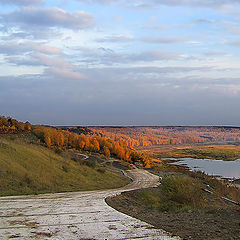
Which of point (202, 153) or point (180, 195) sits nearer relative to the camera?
point (180, 195)

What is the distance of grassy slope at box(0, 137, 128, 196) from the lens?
1944 centimetres

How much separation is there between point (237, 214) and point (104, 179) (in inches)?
931

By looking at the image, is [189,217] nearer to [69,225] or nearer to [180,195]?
[180,195]

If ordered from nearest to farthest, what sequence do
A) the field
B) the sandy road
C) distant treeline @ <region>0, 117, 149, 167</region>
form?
the sandy road, distant treeline @ <region>0, 117, 149, 167</region>, the field

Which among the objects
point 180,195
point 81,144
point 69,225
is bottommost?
point 81,144

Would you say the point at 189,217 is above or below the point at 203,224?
below

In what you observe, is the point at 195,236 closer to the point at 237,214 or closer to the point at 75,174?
the point at 237,214

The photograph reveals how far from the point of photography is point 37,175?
77.6 ft

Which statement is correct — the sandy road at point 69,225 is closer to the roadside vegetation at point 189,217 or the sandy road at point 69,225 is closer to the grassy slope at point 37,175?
the roadside vegetation at point 189,217

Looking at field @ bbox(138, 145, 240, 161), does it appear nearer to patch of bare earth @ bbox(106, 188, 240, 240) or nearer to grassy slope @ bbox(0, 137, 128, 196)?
grassy slope @ bbox(0, 137, 128, 196)

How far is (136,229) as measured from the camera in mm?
7820

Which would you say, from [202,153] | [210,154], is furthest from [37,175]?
[202,153]

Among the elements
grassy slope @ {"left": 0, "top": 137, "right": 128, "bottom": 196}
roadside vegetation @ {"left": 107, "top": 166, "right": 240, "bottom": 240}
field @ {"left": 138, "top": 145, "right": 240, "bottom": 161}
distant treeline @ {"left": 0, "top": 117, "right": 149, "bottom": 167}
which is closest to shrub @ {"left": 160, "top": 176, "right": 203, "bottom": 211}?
roadside vegetation @ {"left": 107, "top": 166, "right": 240, "bottom": 240}

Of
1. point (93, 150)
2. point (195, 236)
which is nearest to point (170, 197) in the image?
point (195, 236)
